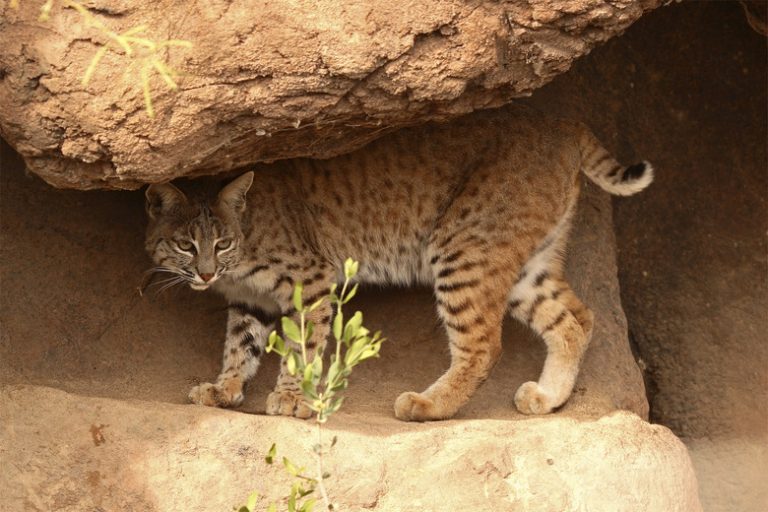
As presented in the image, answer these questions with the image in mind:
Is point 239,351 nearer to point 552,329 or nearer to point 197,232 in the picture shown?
A: point 197,232

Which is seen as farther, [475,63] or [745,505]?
[745,505]

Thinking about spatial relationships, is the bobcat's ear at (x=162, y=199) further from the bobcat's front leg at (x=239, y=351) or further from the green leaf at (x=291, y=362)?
the green leaf at (x=291, y=362)

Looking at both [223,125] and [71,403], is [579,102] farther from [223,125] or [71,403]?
[71,403]

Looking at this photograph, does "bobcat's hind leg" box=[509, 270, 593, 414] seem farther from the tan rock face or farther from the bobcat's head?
the tan rock face

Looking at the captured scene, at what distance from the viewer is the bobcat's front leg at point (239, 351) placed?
5.00 meters

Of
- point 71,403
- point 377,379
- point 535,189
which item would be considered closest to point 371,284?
point 377,379

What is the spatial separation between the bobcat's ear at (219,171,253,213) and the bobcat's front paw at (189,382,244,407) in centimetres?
87

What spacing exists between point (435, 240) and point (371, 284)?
0.78m

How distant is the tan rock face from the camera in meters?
3.82

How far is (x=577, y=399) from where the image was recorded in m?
5.30

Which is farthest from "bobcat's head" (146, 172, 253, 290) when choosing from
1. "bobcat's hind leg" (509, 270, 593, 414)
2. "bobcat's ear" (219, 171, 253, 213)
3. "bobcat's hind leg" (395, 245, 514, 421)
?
"bobcat's hind leg" (509, 270, 593, 414)

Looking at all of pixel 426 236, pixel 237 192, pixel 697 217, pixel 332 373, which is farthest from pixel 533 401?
pixel 332 373

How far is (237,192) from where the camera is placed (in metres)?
5.17

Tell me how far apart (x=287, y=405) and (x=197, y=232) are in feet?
3.09
